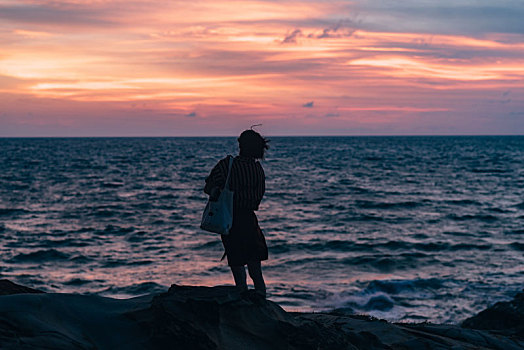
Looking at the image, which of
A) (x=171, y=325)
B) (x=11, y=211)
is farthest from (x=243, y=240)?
(x=11, y=211)

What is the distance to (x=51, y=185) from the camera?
140ft

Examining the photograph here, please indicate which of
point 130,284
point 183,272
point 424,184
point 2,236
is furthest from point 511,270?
point 424,184

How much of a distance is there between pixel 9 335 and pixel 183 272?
11.5 meters

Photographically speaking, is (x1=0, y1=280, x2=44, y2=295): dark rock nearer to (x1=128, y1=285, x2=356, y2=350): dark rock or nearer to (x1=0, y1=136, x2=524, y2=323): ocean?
(x1=128, y1=285, x2=356, y2=350): dark rock

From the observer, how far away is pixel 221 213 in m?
4.73

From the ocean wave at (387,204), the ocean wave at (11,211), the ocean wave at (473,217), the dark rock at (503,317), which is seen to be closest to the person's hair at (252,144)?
the dark rock at (503,317)

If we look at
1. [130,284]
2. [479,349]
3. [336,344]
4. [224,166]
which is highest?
[224,166]

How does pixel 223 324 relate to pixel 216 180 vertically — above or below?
below

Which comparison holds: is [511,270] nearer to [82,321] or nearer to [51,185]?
[82,321]

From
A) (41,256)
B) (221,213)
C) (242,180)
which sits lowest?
(41,256)

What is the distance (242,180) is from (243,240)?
59 cm

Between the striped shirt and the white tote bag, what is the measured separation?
0.06 meters

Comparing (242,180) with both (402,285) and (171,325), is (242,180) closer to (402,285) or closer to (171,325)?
(171,325)

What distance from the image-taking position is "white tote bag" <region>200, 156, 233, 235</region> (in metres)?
4.71
